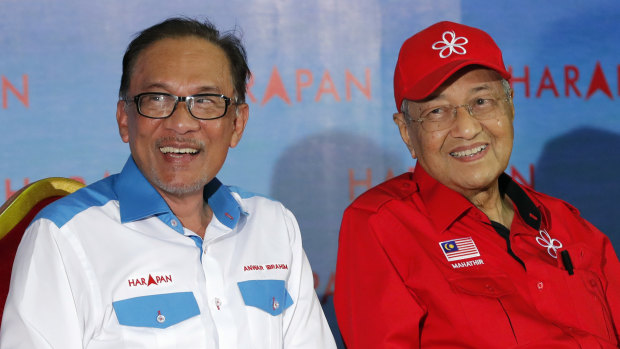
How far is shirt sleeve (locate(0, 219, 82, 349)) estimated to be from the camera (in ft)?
4.37

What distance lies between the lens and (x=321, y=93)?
8.91 ft

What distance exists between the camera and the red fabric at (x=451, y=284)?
161 cm

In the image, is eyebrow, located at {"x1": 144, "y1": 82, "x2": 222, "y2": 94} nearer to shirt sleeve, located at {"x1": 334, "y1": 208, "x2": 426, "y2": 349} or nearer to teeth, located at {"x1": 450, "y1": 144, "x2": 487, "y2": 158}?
shirt sleeve, located at {"x1": 334, "y1": 208, "x2": 426, "y2": 349}

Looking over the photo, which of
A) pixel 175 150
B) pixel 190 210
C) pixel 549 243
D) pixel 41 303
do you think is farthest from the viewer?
Result: pixel 549 243

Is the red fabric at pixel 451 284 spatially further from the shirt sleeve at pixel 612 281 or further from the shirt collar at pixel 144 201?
the shirt collar at pixel 144 201

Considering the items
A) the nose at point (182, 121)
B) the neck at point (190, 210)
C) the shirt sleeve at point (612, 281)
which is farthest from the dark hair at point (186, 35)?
the shirt sleeve at point (612, 281)

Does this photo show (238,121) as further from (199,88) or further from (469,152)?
(469,152)

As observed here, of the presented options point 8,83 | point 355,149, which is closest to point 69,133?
point 8,83

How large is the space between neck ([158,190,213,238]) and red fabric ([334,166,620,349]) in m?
0.37

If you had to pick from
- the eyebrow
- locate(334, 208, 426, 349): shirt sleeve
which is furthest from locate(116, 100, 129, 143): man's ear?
locate(334, 208, 426, 349): shirt sleeve

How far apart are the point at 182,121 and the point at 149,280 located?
36cm

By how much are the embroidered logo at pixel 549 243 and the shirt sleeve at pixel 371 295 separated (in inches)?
15.8

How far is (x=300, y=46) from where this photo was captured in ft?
8.91

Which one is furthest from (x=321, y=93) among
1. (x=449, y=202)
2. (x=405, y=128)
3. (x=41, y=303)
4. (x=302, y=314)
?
(x=41, y=303)
